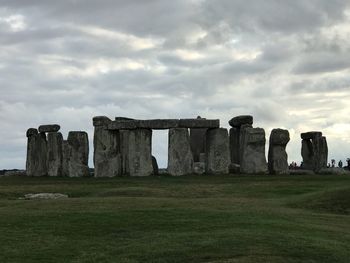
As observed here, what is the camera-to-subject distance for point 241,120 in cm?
4062

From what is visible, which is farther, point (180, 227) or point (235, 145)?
point (235, 145)

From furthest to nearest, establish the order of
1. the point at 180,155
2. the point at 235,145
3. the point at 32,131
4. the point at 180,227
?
the point at 235,145 < the point at 32,131 < the point at 180,155 < the point at 180,227

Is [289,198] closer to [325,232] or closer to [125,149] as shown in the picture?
[325,232]

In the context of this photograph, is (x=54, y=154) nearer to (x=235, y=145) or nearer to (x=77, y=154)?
(x=77, y=154)

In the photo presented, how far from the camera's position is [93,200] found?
2228 cm

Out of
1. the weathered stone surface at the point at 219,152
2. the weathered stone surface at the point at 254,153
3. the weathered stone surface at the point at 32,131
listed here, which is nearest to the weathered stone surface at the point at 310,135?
the weathered stone surface at the point at 254,153

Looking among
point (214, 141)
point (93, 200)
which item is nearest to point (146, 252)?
point (93, 200)

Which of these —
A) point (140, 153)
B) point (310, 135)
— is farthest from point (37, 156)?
point (310, 135)

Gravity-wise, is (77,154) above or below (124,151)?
below

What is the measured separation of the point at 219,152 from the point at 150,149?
13.1 ft

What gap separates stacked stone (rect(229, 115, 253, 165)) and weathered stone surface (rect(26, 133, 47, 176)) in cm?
1204

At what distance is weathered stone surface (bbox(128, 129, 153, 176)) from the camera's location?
123 ft

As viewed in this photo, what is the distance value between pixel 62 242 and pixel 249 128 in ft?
81.5

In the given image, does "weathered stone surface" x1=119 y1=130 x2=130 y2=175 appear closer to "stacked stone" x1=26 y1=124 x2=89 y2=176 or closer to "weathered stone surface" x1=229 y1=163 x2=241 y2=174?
"stacked stone" x1=26 y1=124 x2=89 y2=176
